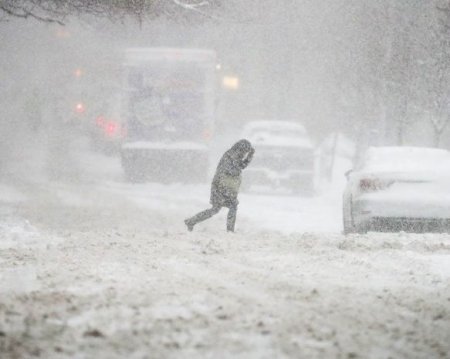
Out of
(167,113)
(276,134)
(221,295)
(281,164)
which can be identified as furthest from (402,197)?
(167,113)

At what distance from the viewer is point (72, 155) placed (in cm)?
2447

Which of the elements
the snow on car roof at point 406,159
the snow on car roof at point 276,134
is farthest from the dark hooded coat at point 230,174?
the snow on car roof at point 276,134

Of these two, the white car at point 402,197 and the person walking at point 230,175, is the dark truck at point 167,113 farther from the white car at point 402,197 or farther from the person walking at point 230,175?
the white car at point 402,197

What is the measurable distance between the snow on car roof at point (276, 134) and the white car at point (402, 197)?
7.39m

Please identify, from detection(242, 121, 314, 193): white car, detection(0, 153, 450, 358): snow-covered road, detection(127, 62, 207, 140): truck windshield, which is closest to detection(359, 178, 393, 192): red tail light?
detection(0, 153, 450, 358): snow-covered road

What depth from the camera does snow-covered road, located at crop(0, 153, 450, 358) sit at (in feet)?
12.4

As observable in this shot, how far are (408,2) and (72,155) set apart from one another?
45.0 feet

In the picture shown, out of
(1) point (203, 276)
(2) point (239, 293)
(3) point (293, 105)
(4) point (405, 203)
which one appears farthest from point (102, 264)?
(3) point (293, 105)

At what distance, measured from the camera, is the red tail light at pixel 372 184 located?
29.6 ft

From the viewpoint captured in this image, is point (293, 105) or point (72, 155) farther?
point (293, 105)

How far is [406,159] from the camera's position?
9750 millimetres

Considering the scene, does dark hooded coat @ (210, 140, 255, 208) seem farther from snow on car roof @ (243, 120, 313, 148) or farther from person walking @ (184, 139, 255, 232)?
snow on car roof @ (243, 120, 313, 148)

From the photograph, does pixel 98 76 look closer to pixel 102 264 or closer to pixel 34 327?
pixel 102 264

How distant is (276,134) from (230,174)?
9048 millimetres
